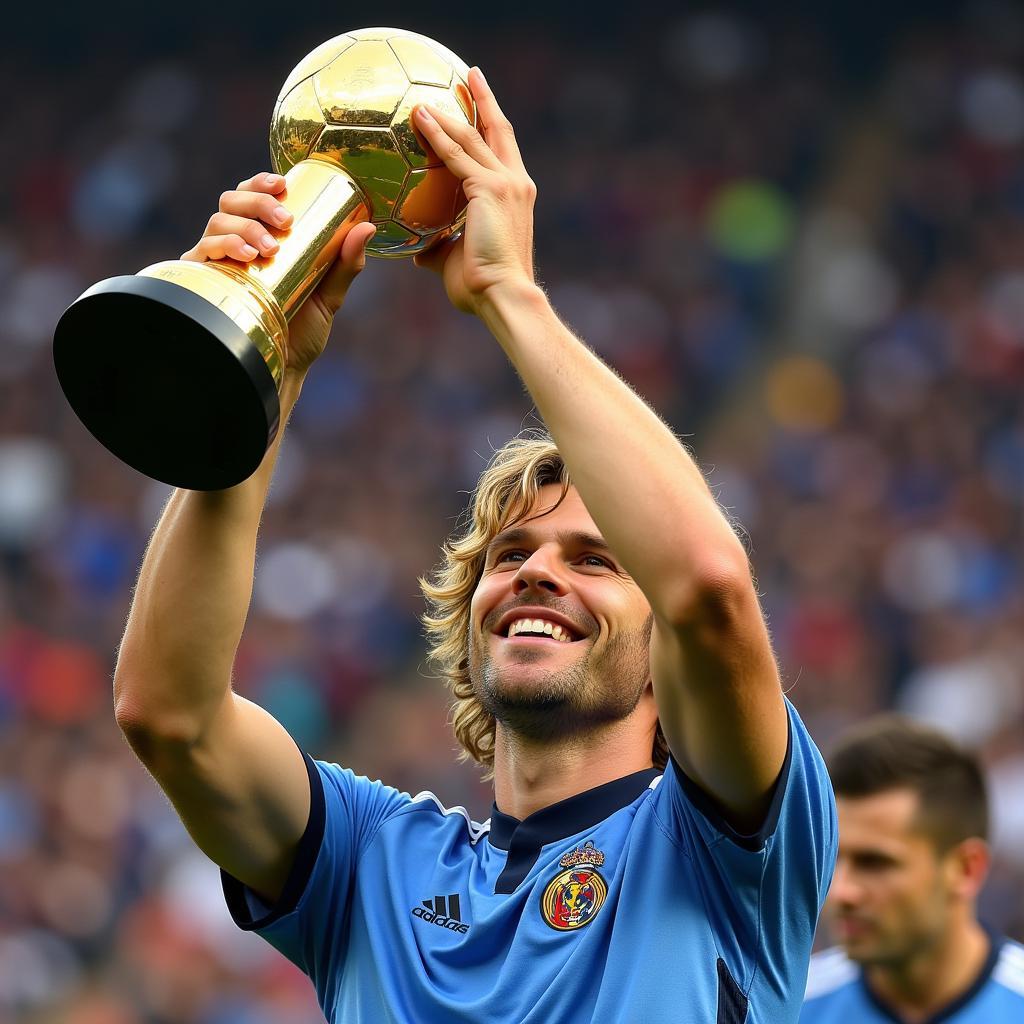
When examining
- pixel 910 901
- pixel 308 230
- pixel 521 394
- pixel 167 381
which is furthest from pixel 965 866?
pixel 521 394

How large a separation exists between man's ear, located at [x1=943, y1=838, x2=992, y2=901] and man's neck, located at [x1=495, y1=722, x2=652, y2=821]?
1.75 metres

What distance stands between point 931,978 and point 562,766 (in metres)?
1.75

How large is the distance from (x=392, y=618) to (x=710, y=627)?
8.18 metres

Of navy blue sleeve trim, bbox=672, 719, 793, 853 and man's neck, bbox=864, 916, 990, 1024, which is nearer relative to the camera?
navy blue sleeve trim, bbox=672, 719, 793, 853

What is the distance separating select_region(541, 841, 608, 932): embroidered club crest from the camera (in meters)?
2.56

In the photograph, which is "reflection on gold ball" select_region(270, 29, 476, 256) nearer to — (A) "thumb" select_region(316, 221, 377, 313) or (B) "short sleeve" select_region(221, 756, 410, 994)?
(A) "thumb" select_region(316, 221, 377, 313)

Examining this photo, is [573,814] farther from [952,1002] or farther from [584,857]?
[952,1002]

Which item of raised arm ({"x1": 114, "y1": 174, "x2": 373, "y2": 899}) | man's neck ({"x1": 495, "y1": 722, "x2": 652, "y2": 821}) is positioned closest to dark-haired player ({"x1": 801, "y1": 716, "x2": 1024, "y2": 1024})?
man's neck ({"x1": 495, "y1": 722, "x2": 652, "y2": 821})

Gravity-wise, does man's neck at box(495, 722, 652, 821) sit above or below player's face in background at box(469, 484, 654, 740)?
below

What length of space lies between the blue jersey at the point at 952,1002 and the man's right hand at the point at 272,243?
7.38ft

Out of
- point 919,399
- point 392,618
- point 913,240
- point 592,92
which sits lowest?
point 392,618

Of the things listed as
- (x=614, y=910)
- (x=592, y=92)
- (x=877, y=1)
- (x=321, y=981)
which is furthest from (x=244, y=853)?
(x=877, y=1)

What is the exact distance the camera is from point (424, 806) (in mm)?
2986

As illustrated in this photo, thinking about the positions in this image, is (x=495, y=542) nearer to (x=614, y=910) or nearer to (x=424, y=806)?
(x=424, y=806)
